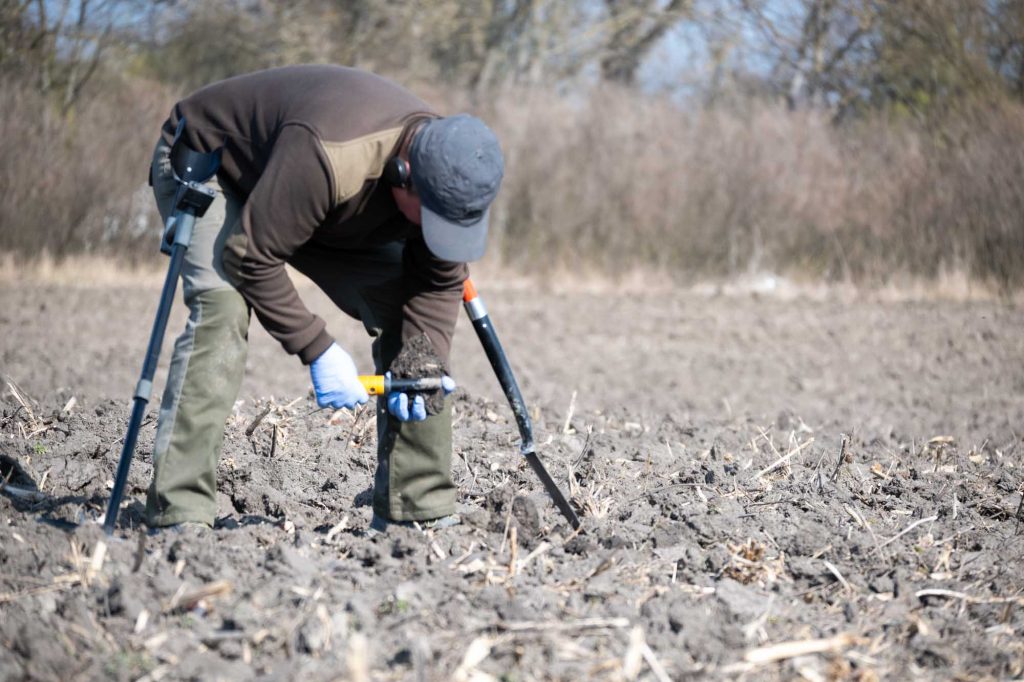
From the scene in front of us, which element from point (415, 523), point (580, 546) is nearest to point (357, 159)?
point (415, 523)

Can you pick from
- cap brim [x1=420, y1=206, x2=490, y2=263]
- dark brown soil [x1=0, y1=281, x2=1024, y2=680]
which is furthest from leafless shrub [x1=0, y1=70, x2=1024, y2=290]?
cap brim [x1=420, y1=206, x2=490, y2=263]

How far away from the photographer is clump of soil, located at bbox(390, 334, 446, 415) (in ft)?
12.1

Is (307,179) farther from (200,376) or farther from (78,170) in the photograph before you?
(78,170)

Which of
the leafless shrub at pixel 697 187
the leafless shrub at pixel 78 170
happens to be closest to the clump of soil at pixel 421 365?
the leafless shrub at pixel 78 170

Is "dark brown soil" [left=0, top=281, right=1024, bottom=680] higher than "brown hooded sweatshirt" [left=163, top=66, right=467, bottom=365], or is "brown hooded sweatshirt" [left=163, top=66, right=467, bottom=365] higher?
"brown hooded sweatshirt" [left=163, top=66, right=467, bottom=365]

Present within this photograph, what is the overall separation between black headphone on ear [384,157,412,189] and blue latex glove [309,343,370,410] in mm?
601

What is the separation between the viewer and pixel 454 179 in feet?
10.5

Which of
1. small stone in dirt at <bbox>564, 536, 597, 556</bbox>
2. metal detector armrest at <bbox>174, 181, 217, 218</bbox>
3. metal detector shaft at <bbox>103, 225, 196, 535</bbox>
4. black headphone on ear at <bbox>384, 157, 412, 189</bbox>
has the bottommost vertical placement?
small stone in dirt at <bbox>564, 536, 597, 556</bbox>

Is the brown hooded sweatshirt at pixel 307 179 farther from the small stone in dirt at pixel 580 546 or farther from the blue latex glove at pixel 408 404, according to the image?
the small stone in dirt at pixel 580 546

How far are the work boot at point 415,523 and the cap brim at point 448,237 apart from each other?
105 centimetres

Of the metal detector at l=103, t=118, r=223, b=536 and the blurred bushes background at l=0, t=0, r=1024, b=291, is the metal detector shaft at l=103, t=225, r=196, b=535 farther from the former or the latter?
the blurred bushes background at l=0, t=0, r=1024, b=291

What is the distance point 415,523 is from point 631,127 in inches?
565

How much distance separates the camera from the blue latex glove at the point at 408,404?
3.69m

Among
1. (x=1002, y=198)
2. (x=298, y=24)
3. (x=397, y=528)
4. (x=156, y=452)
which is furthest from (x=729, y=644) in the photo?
(x=298, y=24)
